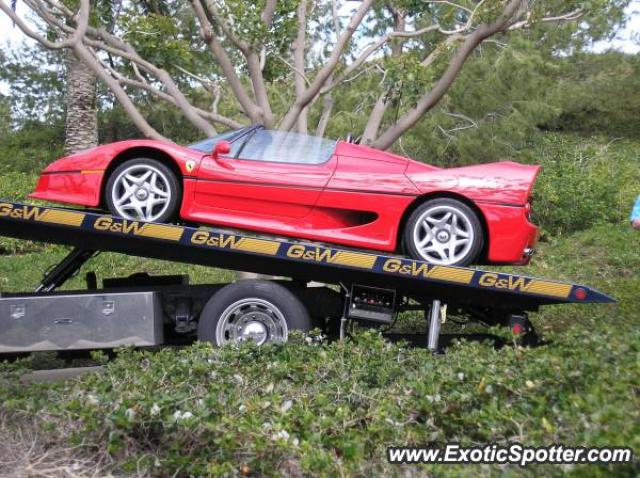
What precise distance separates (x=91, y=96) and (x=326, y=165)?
9094 mm

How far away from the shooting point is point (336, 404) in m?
4.35

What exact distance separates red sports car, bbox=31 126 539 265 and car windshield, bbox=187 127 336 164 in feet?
0.13

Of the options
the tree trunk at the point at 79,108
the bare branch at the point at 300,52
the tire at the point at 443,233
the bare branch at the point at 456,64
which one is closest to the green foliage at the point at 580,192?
the bare branch at the point at 456,64

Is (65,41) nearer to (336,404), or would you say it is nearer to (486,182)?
(486,182)

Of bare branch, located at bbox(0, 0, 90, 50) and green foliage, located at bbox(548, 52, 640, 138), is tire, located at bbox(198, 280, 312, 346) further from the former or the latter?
green foliage, located at bbox(548, 52, 640, 138)

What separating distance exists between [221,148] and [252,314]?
4.33 feet

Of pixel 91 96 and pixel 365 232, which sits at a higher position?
pixel 91 96

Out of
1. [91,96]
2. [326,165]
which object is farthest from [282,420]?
[91,96]

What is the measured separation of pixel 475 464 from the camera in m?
3.60

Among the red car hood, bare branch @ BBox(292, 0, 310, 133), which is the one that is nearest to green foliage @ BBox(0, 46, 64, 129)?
bare branch @ BBox(292, 0, 310, 133)

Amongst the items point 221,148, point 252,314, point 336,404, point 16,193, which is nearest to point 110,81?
point 221,148

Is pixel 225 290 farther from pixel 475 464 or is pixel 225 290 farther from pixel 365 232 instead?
pixel 475 464

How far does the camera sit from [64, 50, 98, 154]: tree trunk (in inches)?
550

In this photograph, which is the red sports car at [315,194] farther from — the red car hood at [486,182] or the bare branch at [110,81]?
the bare branch at [110,81]
